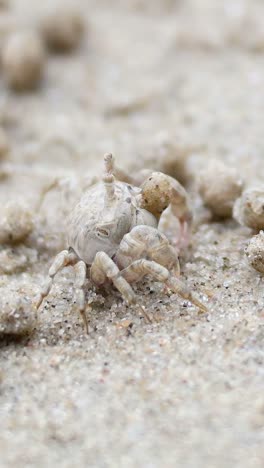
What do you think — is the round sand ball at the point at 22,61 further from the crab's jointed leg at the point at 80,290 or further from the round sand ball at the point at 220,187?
the crab's jointed leg at the point at 80,290

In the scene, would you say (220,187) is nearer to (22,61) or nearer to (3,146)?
(3,146)

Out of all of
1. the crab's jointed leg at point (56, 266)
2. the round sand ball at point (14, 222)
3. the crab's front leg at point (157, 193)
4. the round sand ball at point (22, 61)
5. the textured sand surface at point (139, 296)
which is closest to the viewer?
the textured sand surface at point (139, 296)

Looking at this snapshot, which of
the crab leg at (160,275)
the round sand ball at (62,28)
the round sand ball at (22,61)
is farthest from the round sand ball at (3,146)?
the crab leg at (160,275)

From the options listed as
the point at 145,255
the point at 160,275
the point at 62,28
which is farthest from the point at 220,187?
the point at 62,28

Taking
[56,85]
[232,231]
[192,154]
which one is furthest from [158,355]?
[56,85]

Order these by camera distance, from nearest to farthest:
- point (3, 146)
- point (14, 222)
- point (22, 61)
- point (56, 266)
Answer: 1. point (56, 266)
2. point (14, 222)
3. point (3, 146)
4. point (22, 61)
